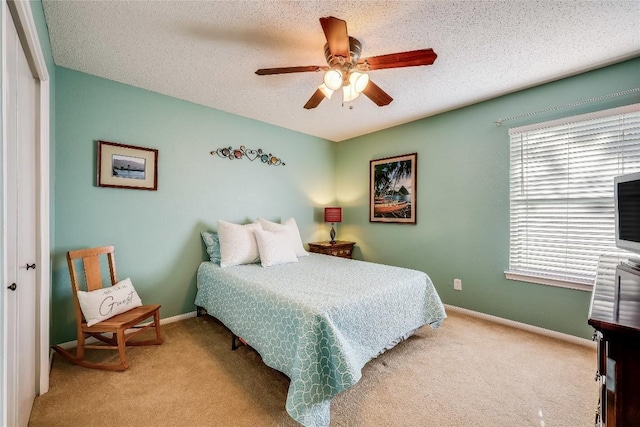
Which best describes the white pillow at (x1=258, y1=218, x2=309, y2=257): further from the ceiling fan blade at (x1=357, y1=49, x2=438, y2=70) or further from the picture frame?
the ceiling fan blade at (x1=357, y1=49, x2=438, y2=70)

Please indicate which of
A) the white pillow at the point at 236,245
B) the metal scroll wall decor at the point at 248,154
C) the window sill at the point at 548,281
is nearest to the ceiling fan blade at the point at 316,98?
the metal scroll wall decor at the point at 248,154

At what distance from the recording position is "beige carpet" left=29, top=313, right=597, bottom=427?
1.55 m

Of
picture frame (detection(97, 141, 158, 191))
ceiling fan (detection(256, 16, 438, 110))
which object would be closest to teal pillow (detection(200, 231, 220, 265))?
picture frame (detection(97, 141, 158, 191))

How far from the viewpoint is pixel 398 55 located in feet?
5.38

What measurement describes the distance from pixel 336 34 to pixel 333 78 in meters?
0.26

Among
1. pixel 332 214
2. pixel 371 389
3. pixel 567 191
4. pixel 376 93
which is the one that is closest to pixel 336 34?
pixel 376 93

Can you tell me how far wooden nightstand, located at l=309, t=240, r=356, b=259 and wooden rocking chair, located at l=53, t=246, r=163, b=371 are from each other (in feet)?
7.28

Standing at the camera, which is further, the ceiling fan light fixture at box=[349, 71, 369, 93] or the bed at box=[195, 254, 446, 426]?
the ceiling fan light fixture at box=[349, 71, 369, 93]

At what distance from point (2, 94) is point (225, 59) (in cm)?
154

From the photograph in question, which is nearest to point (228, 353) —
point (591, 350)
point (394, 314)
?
point (394, 314)

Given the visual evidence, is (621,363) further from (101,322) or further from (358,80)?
(101,322)

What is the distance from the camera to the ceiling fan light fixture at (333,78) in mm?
1686

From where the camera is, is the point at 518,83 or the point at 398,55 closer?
the point at 398,55

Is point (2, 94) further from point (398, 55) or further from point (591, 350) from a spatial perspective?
point (591, 350)
